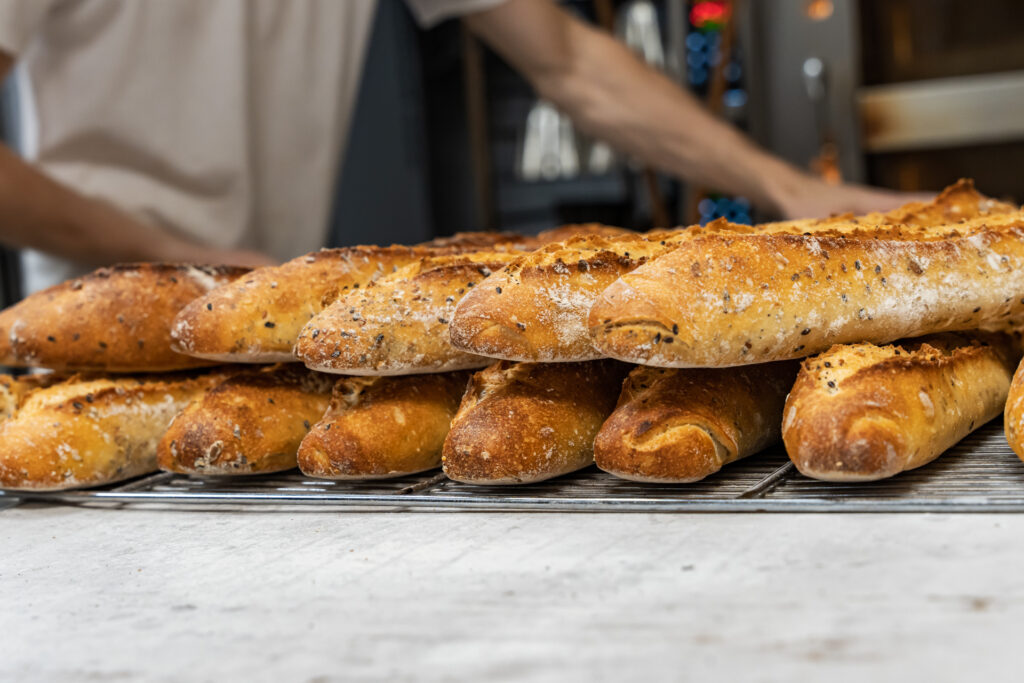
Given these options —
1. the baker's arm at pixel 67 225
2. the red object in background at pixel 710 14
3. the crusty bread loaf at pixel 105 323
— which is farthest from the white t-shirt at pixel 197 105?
the red object in background at pixel 710 14

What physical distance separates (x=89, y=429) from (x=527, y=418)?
55 centimetres

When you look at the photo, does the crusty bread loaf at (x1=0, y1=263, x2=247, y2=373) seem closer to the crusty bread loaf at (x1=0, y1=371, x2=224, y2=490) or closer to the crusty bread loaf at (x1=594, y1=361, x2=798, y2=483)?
the crusty bread loaf at (x1=0, y1=371, x2=224, y2=490)

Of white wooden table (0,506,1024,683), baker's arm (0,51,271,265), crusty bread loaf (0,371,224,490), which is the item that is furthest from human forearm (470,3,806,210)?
white wooden table (0,506,1024,683)

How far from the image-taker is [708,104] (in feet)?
→ 13.4

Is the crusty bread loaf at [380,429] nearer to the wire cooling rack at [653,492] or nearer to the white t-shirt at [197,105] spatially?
the wire cooling rack at [653,492]

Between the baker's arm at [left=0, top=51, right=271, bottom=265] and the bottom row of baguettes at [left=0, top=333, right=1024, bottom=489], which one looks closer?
the bottom row of baguettes at [left=0, top=333, right=1024, bottom=489]

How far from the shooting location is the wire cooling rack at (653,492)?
861 mm

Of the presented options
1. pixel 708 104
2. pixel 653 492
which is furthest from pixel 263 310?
pixel 708 104

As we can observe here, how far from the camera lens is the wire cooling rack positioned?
2.83 feet

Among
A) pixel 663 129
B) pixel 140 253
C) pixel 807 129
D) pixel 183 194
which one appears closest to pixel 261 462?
pixel 140 253

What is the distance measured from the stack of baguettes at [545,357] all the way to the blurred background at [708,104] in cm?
264

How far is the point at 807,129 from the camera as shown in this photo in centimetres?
390

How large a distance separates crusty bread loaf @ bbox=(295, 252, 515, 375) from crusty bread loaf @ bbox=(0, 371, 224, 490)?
11.3 inches

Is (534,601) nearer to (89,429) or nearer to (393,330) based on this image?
(393,330)
